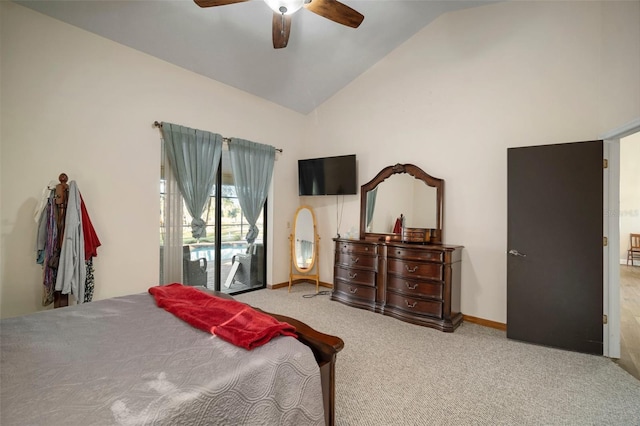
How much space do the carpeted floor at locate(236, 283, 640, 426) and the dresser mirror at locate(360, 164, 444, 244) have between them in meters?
1.31

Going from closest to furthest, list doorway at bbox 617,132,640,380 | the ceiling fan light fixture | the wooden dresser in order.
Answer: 1. the ceiling fan light fixture
2. the wooden dresser
3. doorway at bbox 617,132,640,380

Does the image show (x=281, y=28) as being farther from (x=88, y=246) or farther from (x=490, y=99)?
(x=88, y=246)

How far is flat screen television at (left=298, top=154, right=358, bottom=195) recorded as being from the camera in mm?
4336

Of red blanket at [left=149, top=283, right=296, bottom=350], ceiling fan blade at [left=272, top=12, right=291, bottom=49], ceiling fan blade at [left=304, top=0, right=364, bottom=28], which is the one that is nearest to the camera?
red blanket at [left=149, top=283, right=296, bottom=350]

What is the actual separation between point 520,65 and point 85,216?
4682 mm

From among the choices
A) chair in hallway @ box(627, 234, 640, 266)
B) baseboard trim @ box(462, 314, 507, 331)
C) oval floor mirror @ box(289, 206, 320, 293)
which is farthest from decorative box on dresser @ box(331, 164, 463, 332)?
chair in hallway @ box(627, 234, 640, 266)

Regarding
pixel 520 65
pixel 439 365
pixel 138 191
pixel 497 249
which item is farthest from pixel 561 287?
pixel 138 191

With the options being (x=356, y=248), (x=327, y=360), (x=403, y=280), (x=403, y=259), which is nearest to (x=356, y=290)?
(x=356, y=248)

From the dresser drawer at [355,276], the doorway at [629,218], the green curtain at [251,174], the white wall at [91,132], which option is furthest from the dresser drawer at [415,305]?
the white wall at [91,132]

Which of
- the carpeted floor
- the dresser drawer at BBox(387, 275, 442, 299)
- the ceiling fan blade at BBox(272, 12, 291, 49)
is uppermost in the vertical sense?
the ceiling fan blade at BBox(272, 12, 291, 49)

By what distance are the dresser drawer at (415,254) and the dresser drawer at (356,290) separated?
57 centimetres

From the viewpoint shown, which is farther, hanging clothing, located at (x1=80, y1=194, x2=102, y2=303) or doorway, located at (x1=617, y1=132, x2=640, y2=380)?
doorway, located at (x1=617, y1=132, x2=640, y2=380)

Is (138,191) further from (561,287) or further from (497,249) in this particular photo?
(561,287)

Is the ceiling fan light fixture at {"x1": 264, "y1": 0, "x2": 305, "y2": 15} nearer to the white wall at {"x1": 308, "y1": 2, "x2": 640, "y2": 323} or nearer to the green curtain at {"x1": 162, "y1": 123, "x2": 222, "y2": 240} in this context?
the green curtain at {"x1": 162, "y1": 123, "x2": 222, "y2": 240}
